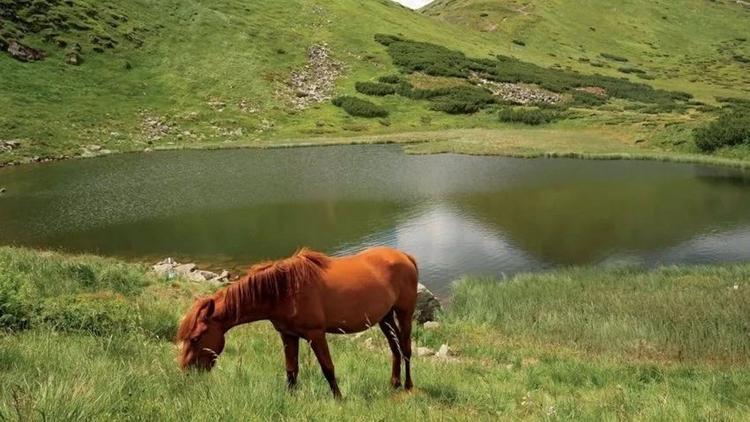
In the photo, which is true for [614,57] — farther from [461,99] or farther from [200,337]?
[200,337]

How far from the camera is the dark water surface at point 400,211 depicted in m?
25.3

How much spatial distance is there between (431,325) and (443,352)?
2766 millimetres

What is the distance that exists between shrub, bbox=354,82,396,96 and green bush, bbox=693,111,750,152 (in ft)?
137

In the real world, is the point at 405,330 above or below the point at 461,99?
above

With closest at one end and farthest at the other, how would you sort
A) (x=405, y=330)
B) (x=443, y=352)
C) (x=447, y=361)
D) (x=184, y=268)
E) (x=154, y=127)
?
(x=405, y=330)
(x=447, y=361)
(x=443, y=352)
(x=184, y=268)
(x=154, y=127)

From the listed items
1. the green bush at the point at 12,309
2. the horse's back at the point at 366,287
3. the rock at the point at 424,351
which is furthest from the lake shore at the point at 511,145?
the horse's back at the point at 366,287

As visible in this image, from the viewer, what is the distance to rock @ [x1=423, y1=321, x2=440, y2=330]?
14.9m

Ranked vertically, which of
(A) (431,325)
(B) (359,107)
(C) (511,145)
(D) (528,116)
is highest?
(A) (431,325)

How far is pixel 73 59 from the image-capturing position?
6831 centimetres

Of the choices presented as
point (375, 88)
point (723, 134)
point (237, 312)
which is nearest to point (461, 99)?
point (375, 88)

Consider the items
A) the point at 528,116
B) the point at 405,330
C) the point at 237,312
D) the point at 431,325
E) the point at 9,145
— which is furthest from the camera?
the point at 528,116

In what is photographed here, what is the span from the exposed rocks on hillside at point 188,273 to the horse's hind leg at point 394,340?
451 inches

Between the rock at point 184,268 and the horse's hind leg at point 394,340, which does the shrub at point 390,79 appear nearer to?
the rock at point 184,268

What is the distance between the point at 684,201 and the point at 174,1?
8554cm
